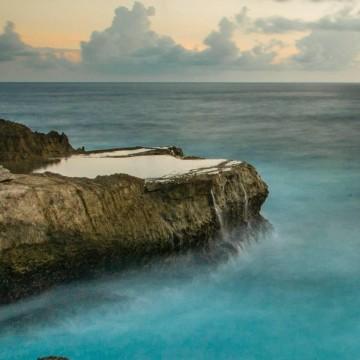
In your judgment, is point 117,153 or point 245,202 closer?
point 245,202

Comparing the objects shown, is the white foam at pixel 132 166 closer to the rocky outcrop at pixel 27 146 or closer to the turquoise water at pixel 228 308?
the rocky outcrop at pixel 27 146

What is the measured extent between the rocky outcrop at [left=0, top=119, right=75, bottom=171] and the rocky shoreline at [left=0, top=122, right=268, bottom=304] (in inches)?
108

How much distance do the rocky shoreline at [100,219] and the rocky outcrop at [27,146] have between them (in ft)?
8.98

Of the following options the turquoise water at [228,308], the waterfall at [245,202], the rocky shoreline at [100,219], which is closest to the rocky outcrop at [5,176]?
the rocky shoreline at [100,219]

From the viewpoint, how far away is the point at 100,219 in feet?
38.5

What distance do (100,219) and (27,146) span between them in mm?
5348

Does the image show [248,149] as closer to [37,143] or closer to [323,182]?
[323,182]

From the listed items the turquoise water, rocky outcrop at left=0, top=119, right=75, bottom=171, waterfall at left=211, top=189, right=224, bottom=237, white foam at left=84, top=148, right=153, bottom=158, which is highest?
rocky outcrop at left=0, top=119, right=75, bottom=171

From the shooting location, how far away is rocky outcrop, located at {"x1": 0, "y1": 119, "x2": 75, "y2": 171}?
15.1 m

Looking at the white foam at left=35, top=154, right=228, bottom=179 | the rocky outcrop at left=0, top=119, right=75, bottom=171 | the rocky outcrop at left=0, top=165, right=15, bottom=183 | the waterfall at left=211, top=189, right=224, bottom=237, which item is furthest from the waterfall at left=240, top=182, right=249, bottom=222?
the rocky outcrop at left=0, top=165, right=15, bottom=183

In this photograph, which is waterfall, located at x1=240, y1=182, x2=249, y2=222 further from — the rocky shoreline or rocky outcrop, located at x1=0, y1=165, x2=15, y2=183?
rocky outcrop, located at x1=0, y1=165, x2=15, y2=183

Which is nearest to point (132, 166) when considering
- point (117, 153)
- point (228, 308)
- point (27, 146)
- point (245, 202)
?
point (117, 153)

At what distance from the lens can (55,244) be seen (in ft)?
35.9

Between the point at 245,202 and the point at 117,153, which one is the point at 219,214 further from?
the point at 117,153
